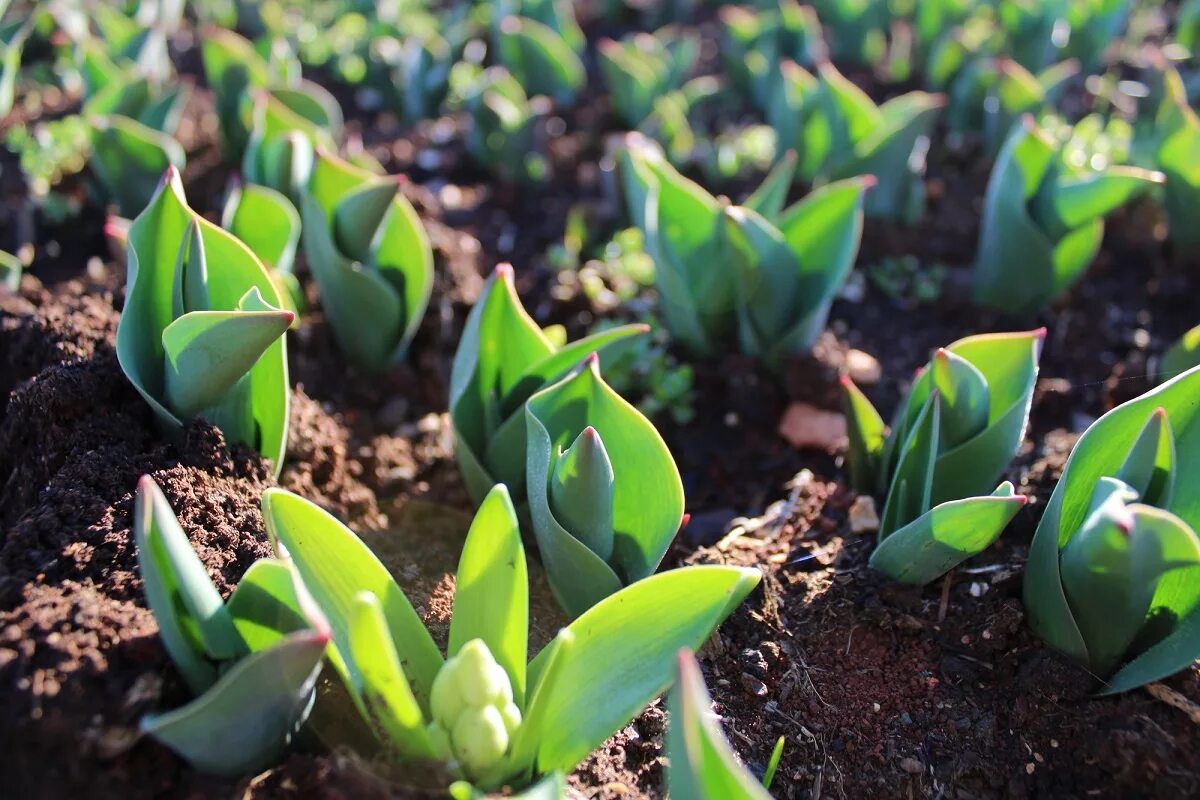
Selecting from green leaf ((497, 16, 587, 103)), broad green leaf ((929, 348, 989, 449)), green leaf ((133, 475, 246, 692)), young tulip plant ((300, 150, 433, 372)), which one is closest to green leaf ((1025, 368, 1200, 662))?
broad green leaf ((929, 348, 989, 449))

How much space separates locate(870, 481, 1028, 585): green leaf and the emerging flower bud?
2.42 feet

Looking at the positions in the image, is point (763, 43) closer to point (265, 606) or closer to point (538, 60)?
point (538, 60)

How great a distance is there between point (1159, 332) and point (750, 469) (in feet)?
4.32

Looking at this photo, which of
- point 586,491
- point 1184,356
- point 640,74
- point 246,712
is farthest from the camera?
point 640,74

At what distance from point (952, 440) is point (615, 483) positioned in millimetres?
630

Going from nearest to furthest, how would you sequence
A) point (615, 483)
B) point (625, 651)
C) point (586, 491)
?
1. point (625, 651)
2. point (586, 491)
3. point (615, 483)

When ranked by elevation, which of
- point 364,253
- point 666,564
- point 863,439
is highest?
point 364,253

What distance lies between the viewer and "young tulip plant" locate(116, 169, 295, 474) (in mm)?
1726

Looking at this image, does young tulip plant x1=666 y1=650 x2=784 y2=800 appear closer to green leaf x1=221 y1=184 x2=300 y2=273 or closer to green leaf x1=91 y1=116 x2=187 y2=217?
green leaf x1=221 y1=184 x2=300 y2=273

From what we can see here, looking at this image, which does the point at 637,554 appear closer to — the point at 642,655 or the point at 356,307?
the point at 642,655

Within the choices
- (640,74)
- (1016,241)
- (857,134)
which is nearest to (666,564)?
(1016,241)

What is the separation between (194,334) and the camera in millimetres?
1668

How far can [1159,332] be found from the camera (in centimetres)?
294

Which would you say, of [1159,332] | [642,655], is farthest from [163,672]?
[1159,332]
